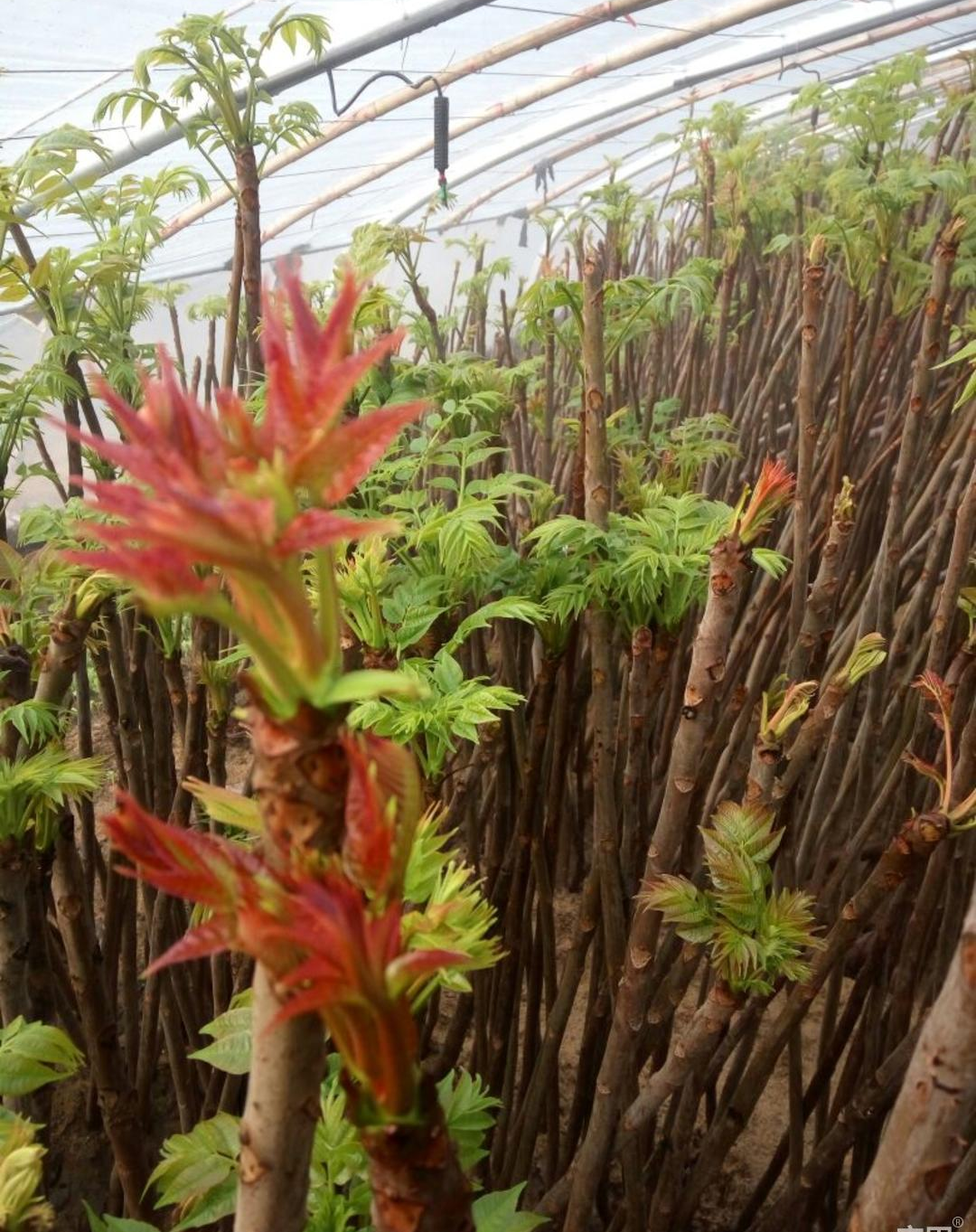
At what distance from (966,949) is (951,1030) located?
0.03 metres

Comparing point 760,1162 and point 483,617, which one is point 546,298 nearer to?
point 483,617

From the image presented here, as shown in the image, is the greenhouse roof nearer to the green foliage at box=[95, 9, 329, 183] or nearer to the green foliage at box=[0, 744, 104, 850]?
the green foliage at box=[95, 9, 329, 183]

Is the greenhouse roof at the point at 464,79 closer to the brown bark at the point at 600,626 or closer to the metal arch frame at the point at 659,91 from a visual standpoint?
the metal arch frame at the point at 659,91

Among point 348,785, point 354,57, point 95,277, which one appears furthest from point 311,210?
point 348,785

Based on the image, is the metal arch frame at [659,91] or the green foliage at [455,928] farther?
the metal arch frame at [659,91]

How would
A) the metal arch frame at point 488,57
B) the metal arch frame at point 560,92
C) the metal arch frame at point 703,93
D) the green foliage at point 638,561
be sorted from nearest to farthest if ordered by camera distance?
the green foliage at point 638,561 → the metal arch frame at point 488,57 → the metal arch frame at point 560,92 → the metal arch frame at point 703,93

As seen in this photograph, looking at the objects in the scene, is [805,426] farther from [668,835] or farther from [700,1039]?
[700,1039]

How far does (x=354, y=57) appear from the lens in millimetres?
3170

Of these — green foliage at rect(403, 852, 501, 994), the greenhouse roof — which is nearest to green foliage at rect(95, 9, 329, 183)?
green foliage at rect(403, 852, 501, 994)

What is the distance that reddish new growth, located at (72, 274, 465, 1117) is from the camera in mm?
227

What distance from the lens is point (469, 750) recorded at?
1.30 meters

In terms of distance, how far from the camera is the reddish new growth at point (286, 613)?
0.74 ft

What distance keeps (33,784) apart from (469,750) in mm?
678

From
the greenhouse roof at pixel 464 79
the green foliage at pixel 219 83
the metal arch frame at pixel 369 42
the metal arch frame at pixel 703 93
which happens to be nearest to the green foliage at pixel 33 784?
the green foliage at pixel 219 83
